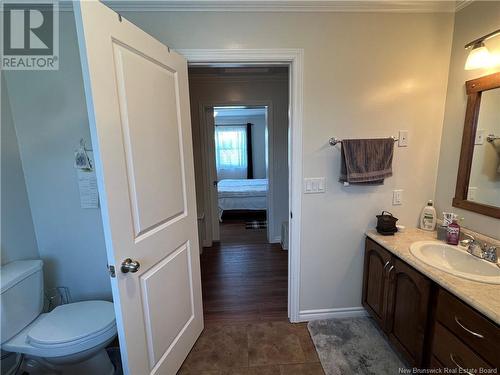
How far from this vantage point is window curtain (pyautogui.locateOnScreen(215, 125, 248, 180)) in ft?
24.1

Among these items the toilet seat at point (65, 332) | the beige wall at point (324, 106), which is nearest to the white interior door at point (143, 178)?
the toilet seat at point (65, 332)

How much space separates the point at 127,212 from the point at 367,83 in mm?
1795

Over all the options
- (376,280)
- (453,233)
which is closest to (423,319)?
(376,280)

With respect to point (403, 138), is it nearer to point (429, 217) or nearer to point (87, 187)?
point (429, 217)

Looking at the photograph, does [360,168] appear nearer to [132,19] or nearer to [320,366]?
[320,366]

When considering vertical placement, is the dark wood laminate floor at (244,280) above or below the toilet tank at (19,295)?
below

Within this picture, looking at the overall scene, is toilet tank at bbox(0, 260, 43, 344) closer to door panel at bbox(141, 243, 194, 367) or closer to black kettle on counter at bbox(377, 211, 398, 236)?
door panel at bbox(141, 243, 194, 367)

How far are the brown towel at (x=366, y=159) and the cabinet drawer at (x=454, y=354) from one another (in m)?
0.95

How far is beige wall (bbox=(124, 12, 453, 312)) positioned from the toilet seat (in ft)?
4.68

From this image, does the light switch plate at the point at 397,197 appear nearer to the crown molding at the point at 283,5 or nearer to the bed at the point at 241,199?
the crown molding at the point at 283,5

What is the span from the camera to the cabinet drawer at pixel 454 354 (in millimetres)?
1036

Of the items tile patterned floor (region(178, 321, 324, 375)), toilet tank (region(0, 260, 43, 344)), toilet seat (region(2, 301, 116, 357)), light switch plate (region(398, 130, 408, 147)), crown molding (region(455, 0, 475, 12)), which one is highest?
crown molding (region(455, 0, 475, 12))

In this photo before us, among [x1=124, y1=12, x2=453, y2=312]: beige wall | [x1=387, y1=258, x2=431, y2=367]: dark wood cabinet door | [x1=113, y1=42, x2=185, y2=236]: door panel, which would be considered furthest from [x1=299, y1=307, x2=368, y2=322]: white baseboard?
[x1=113, y1=42, x2=185, y2=236]: door panel

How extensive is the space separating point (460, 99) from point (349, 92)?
0.76 m
